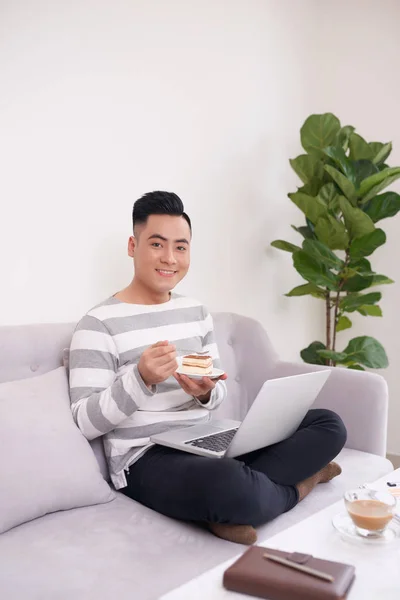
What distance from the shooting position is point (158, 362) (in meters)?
1.63

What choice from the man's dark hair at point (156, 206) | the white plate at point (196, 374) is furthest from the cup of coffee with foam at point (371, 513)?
the man's dark hair at point (156, 206)

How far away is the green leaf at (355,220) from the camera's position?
2701 mm

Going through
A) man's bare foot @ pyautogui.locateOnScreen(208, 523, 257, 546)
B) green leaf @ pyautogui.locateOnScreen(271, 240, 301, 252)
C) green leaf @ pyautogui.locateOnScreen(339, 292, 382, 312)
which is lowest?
man's bare foot @ pyautogui.locateOnScreen(208, 523, 257, 546)

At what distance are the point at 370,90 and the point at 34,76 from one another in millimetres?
1950

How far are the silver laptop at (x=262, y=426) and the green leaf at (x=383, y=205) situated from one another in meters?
1.33

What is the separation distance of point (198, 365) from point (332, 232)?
1296 mm

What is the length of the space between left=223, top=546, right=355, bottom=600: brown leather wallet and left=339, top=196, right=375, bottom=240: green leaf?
1.95m

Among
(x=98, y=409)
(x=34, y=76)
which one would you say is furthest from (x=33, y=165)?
(x=98, y=409)

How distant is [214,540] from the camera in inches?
57.9

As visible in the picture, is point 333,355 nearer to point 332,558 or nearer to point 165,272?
point 165,272

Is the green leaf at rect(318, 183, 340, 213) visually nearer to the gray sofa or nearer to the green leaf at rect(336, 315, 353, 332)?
the green leaf at rect(336, 315, 353, 332)

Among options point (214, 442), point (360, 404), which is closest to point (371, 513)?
point (214, 442)

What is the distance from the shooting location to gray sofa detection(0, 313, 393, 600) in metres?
1.24

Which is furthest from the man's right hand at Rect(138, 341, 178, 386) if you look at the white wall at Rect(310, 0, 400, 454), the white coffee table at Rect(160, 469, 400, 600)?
the white wall at Rect(310, 0, 400, 454)
